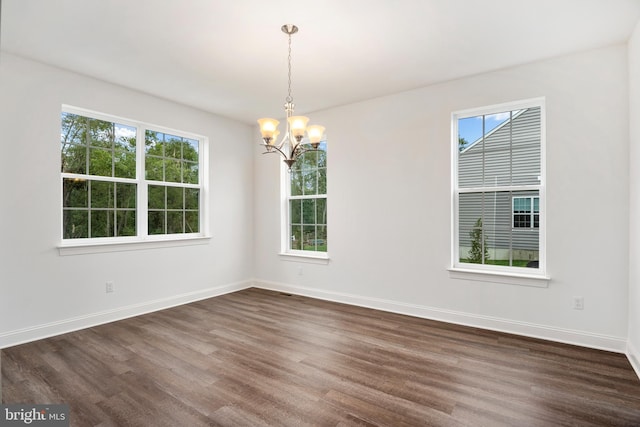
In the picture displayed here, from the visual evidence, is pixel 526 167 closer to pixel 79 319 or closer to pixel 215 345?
pixel 215 345

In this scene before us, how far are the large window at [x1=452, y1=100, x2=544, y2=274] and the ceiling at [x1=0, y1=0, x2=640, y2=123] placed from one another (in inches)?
22.8

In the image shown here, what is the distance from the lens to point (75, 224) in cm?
395

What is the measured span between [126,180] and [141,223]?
1.83 feet

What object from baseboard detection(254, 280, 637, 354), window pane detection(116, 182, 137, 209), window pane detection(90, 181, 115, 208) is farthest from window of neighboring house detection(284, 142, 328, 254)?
window pane detection(90, 181, 115, 208)

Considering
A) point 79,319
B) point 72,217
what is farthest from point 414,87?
point 79,319

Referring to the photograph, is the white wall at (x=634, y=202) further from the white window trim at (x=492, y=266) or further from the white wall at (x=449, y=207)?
the white window trim at (x=492, y=266)

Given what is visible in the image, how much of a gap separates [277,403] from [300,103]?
146 inches

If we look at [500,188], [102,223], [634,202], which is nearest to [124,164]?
[102,223]

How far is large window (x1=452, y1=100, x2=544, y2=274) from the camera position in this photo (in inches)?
147

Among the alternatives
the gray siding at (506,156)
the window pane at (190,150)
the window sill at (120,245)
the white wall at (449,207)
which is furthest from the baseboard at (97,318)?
the gray siding at (506,156)

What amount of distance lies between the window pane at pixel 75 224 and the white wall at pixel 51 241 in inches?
5.2

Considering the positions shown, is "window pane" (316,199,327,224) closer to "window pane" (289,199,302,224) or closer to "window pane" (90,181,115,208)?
"window pane" (289,199,302,224)

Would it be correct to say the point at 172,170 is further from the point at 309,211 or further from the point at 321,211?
the point at 321,211

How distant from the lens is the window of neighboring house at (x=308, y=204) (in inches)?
207
